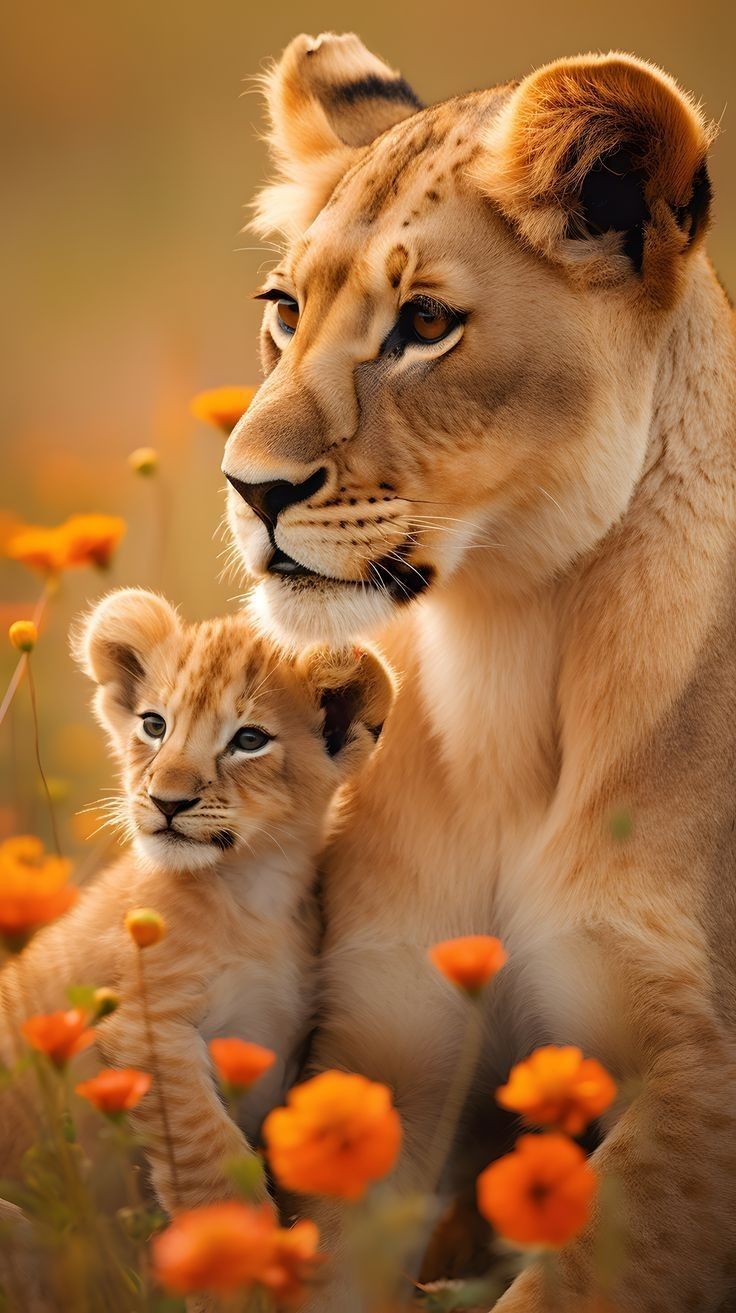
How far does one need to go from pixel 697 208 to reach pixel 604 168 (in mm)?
112

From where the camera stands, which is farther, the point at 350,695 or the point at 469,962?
the point at 350,695

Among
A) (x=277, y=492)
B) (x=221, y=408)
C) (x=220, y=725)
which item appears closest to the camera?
(x=277, y=492)

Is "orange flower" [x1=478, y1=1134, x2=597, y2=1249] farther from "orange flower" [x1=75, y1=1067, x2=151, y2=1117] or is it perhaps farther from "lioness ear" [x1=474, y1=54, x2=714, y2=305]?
"lioness ear" [x1=474, y1=54, x2=714, y2=305]

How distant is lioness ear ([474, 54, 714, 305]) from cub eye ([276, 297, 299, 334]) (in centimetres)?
32

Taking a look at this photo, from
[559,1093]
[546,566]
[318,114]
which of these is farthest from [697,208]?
[559,1093]

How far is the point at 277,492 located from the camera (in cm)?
168

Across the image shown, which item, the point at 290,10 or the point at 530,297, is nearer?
the point at 530,297

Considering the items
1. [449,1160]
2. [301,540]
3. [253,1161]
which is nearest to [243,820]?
[301,540]

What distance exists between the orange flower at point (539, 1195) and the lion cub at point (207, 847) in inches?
29.1

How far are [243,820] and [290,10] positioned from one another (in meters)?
Answer: 4.58

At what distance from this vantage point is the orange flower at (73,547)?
205cm

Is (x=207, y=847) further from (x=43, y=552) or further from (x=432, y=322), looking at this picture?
(x=432, y=322)

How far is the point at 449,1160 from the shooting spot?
199 centimetres

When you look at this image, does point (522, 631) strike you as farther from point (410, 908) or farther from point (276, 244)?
point (276, 244)
